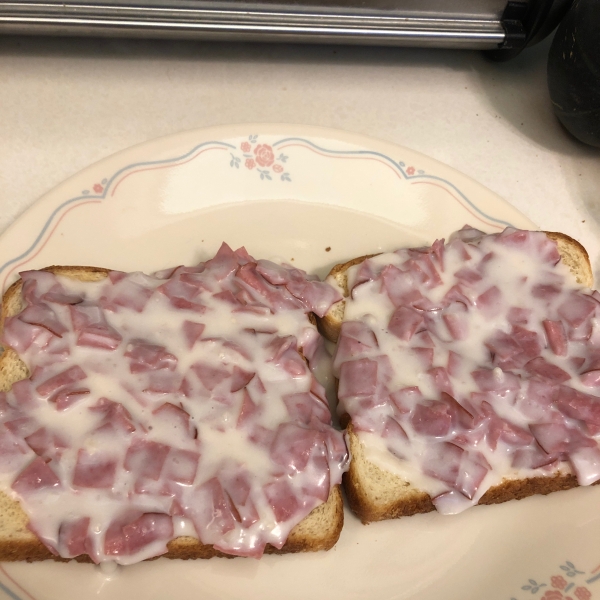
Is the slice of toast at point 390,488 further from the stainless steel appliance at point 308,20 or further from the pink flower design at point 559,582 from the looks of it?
the stainless steel appliance at point 308,20

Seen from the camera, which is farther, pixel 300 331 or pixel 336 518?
pixel 300 331

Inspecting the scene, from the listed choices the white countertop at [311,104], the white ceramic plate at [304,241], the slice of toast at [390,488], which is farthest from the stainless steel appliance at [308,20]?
the slice of toast at [390,488]

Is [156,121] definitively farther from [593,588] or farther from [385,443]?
[593,588]

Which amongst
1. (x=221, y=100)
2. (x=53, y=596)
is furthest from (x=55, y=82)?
(x=53, y=596)

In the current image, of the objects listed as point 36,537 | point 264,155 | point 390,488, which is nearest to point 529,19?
point 264,155

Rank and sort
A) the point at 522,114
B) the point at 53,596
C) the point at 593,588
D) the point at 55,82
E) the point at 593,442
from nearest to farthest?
Result: the point at 53,596
the point at 593,588
the point at 593,442
the point at 55,82
the point at 522,114

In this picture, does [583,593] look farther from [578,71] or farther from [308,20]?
[308,20]

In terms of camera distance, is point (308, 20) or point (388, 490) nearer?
point (388, 490)
